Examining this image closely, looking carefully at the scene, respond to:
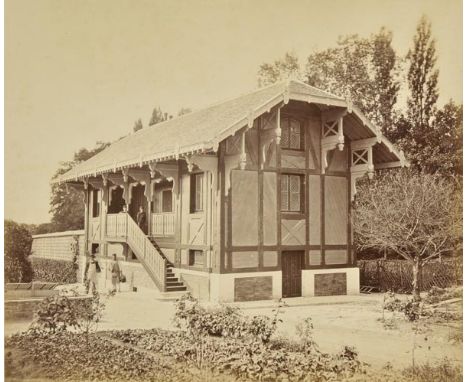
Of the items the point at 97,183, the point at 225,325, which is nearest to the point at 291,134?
the point at 97,183

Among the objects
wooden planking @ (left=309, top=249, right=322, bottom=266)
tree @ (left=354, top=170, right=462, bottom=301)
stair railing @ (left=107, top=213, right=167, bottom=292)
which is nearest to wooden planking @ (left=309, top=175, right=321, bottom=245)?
wooden planking @ (left=309, top=249, right=322, bottom=266)

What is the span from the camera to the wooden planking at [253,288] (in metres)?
16.8

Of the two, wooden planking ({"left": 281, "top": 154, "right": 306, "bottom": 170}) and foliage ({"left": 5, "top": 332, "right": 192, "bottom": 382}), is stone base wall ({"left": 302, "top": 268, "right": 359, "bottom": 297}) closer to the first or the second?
wooden planking ({"left": 281, "top": 154, "right": 306, "bottom": 170})

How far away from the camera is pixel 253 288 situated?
56.0 ft

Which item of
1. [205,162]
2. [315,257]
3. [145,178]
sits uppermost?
[205,162]

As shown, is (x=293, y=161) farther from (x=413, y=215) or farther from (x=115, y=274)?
(x=115, y=274)

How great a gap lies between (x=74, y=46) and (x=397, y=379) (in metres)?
8.43

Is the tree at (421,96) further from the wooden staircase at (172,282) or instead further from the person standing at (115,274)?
the person standing at (115,274)

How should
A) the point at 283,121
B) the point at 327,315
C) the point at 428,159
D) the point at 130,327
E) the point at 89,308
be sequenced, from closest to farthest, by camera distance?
the point at 89,308 → the point at 130,327 → the point at 327,315 → the point at 428,159 → the point at 283,121

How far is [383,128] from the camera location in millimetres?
18172

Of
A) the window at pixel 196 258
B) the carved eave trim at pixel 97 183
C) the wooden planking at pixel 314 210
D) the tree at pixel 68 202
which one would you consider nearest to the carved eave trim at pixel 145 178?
the carved eave trim at pixel 97 183

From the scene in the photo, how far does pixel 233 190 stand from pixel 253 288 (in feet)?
9.52

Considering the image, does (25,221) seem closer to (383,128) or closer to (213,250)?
(213,250)

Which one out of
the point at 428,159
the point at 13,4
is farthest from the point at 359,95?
the point at 13,4
